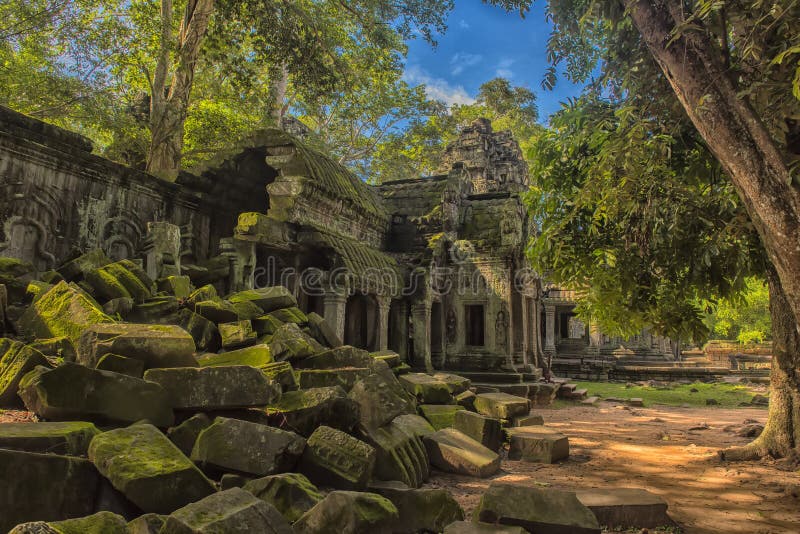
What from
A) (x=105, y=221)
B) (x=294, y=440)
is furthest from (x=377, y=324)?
(x=294, y=440)

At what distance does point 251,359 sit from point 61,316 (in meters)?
1.55

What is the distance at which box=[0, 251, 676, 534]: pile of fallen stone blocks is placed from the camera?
2.44m

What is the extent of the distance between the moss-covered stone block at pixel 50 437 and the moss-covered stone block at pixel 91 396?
0.70 ft

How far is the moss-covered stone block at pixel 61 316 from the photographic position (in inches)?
162

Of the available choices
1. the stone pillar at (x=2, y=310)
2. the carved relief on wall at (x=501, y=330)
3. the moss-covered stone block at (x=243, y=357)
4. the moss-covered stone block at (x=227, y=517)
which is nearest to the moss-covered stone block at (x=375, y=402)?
the moss-covered stone block at (x=243, y=357)

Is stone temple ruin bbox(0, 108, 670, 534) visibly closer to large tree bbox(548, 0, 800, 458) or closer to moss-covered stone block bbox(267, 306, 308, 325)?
moss-covered stone block bbox(267, 306, 308, 325)

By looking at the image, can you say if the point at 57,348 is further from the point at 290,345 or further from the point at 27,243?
the point at 27,243

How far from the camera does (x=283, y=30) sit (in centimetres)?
1069

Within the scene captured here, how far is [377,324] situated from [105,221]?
17.5ft

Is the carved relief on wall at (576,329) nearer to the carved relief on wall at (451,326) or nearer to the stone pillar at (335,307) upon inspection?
the carved relief on wall at (451,326)

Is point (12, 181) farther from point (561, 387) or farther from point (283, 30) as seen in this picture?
point (561, 387)

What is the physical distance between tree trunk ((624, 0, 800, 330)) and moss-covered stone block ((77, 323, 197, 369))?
4.35 metres

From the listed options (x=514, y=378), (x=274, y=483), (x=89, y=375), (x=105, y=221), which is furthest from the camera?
(x=514, y=378)

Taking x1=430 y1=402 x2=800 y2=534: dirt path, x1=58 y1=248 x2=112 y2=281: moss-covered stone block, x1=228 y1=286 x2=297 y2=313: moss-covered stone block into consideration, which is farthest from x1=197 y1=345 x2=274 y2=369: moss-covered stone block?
x1=58 y1=248 x2=112 y2=281: moss-covered stone block
